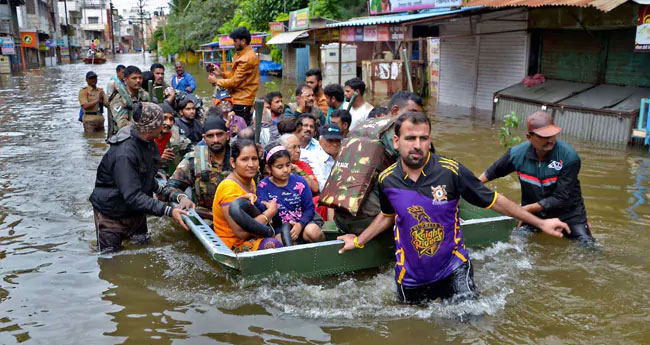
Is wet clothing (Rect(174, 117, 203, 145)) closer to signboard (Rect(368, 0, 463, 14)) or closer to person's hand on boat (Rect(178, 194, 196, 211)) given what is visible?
person's hand on boat (Rect(178, 194, 196, 211))

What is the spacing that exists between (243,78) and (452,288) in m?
5.38

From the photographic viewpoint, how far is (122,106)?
8414 mm

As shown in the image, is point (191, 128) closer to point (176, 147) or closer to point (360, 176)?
point (176, 147)

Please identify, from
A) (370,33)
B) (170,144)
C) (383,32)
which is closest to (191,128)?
(170,144)

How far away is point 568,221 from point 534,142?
0.99 metres

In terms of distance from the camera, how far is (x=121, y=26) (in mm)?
151750

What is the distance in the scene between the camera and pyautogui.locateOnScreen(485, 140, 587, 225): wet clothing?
5.25 metres

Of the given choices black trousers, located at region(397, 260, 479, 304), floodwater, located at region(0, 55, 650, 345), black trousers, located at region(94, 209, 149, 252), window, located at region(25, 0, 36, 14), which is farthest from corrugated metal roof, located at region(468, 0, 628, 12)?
window, located at region(25, 0, 36, 14)

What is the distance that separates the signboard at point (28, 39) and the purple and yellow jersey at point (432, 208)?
5410cm

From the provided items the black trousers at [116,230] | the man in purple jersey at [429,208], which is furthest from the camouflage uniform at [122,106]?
the man in purple jersey at [429,208]

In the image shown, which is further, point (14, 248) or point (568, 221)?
point (14, 248)

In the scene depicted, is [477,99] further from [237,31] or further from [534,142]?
[534,142]

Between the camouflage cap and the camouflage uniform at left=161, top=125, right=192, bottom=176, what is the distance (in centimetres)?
212

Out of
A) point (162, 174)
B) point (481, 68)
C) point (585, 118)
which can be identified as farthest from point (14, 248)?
point (481, 68)
